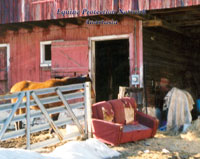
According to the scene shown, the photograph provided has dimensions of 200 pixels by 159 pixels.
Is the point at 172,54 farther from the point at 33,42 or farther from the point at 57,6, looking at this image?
the point at 33,42

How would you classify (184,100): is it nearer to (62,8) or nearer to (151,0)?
(151,0)

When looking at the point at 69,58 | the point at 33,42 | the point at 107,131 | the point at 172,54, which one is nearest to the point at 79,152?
the point at 107,131

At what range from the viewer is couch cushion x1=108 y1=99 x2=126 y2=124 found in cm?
859

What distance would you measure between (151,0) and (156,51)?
2.41 meters

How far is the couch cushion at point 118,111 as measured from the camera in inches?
338

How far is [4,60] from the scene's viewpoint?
13.5 m

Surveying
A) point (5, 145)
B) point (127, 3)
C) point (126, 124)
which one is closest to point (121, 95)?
point (126, 124)

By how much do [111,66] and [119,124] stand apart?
20.5 ft

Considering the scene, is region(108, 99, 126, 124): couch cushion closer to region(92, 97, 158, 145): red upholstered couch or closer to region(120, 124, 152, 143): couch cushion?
region(92, 97, 158, 145): red upholstered couch

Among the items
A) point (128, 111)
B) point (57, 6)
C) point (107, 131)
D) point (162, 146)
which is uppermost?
point (57, 6)

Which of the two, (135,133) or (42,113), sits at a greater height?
(42,113)

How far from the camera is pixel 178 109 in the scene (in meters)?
10.4

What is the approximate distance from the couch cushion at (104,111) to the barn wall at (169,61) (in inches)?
122

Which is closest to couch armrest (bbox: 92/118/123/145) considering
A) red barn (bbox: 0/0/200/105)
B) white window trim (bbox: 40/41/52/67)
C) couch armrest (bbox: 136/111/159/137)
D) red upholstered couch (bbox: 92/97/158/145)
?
red upholstered couch (bbox: 92/97/158/145)
